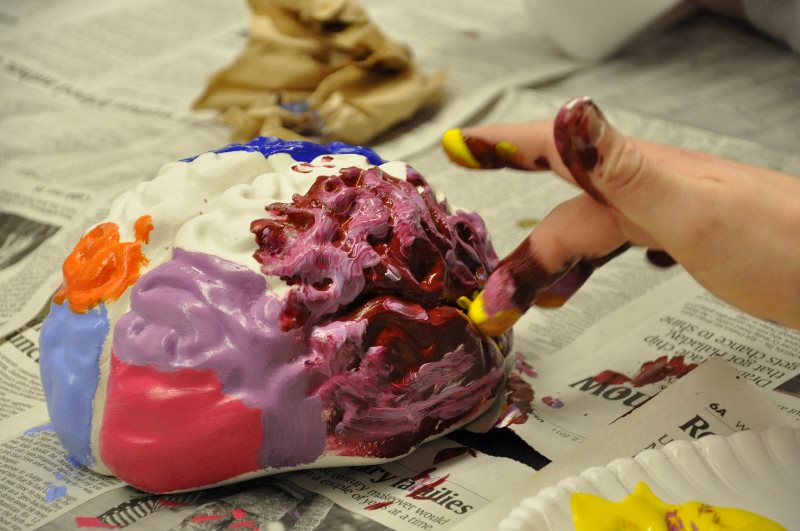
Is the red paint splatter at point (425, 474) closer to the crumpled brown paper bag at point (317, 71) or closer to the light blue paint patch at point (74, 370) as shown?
the light blue paint patch at point (74, 370)

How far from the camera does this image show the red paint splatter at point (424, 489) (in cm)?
96

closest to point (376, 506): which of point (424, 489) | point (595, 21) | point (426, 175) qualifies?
point (424, 489)

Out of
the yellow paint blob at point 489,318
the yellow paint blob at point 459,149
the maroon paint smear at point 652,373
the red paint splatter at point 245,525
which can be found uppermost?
the yellow paint blob at point 459,149

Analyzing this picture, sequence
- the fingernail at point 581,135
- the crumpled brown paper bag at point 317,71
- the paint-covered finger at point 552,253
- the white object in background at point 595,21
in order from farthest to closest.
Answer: the white object in background at point 595,21, the crumpled brown paper bag at point 317,71, the paint-covered finger at point 552,253, the fingernail at point 581,135

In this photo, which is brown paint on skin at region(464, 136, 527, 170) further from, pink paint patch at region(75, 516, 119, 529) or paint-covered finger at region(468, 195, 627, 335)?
pink paint patch at region(75, 516, 119, 529)

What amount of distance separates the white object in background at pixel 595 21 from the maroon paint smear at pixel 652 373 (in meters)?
0.98

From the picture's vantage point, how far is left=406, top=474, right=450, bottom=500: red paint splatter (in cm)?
96

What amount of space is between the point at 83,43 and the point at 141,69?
0.59 ft

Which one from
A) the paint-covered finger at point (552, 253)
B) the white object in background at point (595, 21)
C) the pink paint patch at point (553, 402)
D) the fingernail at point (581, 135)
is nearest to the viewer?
the fingernail at point (581, 135)

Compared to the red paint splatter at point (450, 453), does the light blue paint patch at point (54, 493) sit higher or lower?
lower

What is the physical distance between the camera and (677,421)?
102 centimetres

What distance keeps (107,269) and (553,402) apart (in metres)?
0.50

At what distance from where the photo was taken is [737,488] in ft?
2.96

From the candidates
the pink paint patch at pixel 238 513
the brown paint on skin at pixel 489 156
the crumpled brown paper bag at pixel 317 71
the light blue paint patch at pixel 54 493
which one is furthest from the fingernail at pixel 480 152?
the crumpled brown paper bag at pixel 317 71
